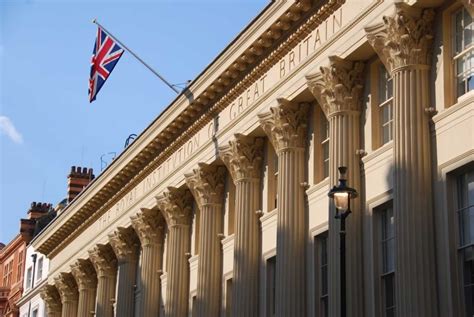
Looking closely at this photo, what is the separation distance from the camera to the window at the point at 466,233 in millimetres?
29391

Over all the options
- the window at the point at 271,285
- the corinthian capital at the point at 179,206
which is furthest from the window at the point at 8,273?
the window at the point at 271,285

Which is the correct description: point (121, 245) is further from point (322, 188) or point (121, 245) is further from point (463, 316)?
point (463, 316)

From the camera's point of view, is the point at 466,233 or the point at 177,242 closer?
the point at 466,233

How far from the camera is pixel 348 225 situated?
113 feet

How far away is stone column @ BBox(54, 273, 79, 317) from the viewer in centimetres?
6794

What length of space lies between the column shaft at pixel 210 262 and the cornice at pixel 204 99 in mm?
4288

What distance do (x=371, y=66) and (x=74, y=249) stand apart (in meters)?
34.9

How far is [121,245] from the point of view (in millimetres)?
57344

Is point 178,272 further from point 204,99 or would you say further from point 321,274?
point 321,274

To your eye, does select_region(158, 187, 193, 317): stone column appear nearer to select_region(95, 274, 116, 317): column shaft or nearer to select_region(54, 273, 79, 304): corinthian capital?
select_region(95, 274, 116, 317): column shaft

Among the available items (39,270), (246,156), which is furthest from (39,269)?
(246,156)

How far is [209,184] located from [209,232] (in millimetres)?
2083

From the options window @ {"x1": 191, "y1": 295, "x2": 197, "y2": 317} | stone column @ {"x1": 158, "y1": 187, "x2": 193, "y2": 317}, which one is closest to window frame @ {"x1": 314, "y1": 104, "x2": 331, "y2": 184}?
window @ {"x1": 191, "y1": 295, "x2": 197, "y2": 317}

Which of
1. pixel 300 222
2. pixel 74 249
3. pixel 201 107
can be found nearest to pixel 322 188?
pixel 300 222
